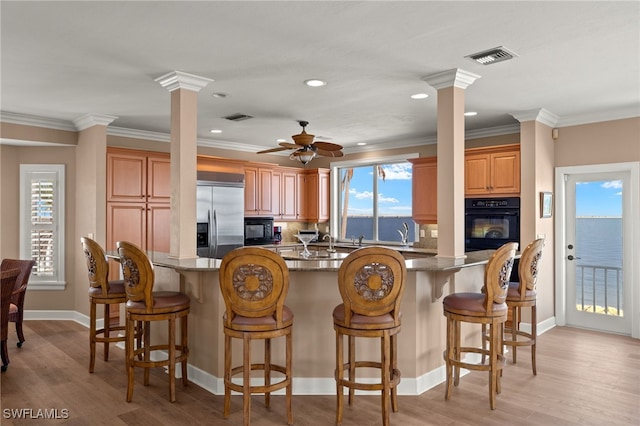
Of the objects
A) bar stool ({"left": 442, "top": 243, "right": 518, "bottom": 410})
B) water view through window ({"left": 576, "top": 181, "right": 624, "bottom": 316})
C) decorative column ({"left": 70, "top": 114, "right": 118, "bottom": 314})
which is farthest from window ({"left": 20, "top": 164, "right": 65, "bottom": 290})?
water view through window ({"left": 576, "top": 181, "right": 624, "bottom": 316})

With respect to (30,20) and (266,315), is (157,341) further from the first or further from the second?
(30,20)

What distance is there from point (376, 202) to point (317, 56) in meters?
4.62

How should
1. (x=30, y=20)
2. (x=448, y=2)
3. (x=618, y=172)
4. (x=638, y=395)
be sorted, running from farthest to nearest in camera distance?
(x=618, y=172) < (x=638, y=395) < (x=30, y=20) < (x=448, y=2)

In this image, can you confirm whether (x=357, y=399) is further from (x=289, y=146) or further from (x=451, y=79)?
(x=289, y=146)

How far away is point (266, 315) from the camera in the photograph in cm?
299

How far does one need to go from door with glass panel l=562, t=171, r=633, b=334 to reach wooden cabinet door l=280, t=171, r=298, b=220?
4.27 meters

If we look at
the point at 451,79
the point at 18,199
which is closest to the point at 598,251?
the point at 451,79

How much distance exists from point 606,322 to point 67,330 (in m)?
6.26

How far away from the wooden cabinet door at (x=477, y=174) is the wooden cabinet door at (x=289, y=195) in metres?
3.18

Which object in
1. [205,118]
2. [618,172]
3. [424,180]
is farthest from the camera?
[424,180]

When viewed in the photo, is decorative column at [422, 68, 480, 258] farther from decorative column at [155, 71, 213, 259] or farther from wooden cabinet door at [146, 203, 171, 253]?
Answer: wooden cabinet door at [146, 203, 171, 253]

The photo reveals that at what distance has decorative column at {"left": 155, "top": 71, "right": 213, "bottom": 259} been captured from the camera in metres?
3.92

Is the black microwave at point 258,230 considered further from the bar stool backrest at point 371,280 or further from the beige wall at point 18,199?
the bar stool backrest at point 371,280

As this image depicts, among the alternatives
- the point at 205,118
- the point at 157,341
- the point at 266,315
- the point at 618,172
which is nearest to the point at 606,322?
the point at 618,172
